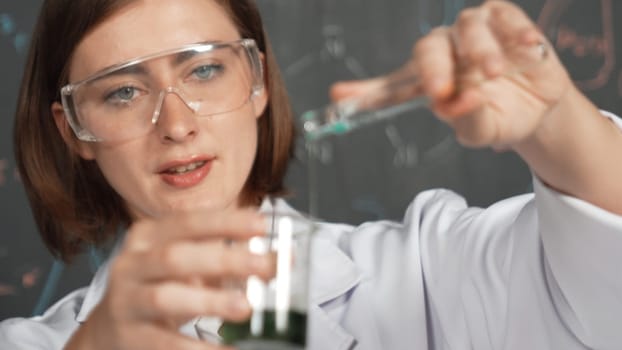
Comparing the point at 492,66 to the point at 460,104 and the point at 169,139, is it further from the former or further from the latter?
the point at 169,139

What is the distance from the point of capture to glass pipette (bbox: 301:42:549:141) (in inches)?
32.0

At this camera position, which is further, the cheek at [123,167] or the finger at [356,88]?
the cheek at [123,167]

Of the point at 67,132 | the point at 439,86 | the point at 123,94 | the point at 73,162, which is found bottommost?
the point at 73,162

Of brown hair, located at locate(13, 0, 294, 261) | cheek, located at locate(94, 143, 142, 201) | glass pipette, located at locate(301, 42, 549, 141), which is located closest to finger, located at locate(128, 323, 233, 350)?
glass pipette, located at locate(301, 42, 549, 141)

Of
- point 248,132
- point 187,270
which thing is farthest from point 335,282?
point 187,270

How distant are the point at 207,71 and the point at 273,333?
750 millimetres

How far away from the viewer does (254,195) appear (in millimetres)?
1686

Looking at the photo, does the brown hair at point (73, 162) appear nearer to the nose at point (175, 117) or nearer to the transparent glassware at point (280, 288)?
the nose at point (175, 117)

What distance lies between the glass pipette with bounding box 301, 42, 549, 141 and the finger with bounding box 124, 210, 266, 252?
0.59ft

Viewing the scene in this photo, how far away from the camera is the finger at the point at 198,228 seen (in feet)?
2.31

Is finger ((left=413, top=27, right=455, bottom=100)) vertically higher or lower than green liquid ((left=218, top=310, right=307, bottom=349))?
higher

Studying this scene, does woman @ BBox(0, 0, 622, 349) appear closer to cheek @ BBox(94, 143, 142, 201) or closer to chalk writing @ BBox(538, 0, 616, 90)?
cheek @ BBox(94, 143, 142, 201)

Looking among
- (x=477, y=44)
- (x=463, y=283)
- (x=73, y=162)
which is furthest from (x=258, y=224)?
(x=73, y=162)

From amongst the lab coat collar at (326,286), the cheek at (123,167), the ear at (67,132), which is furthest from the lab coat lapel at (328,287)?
the ear at (67,132)
